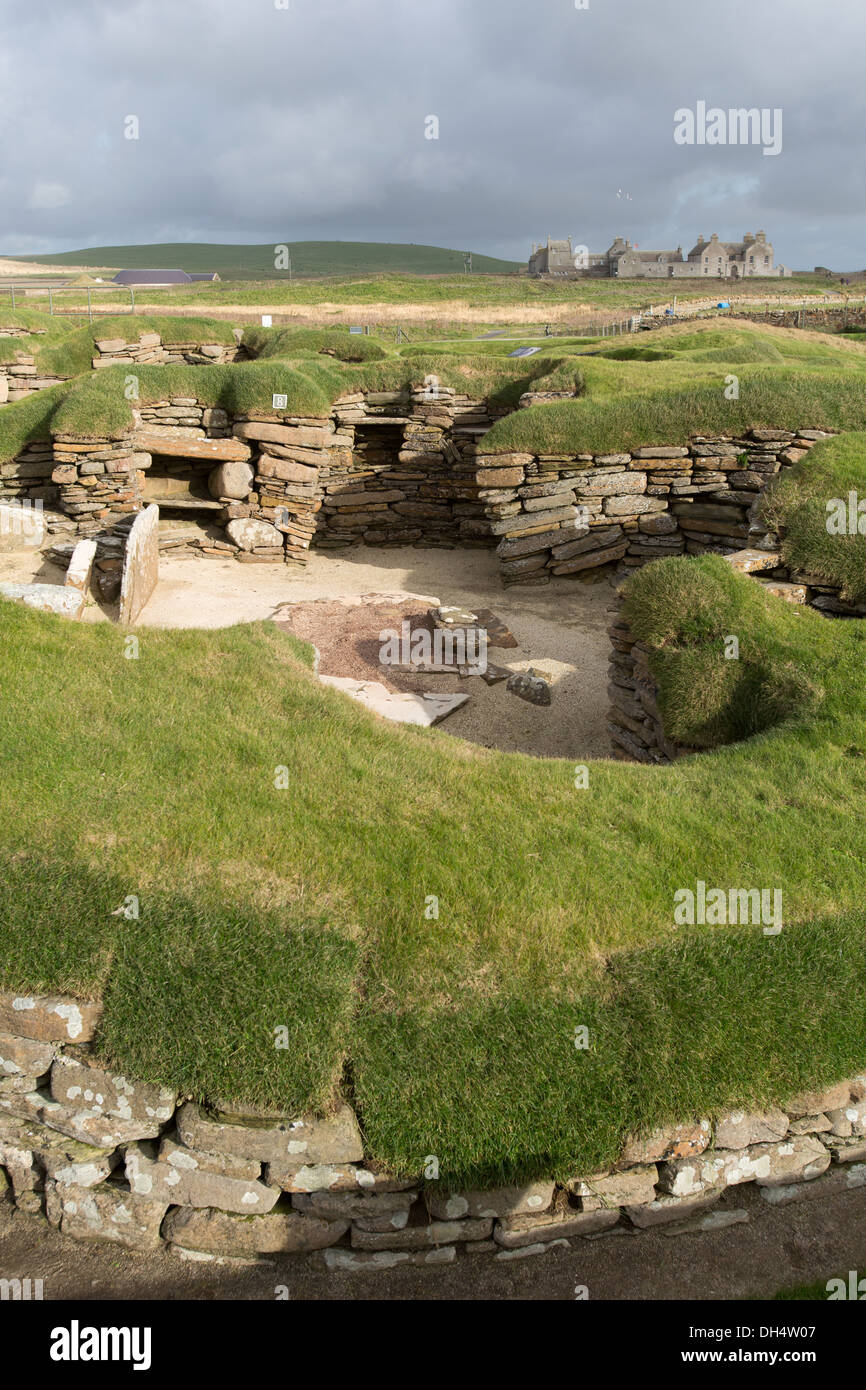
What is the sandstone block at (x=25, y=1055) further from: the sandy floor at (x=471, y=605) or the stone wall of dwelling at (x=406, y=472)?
the stone wall of dwelling at (x=406, y=472)

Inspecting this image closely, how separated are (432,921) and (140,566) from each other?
9.96 meters

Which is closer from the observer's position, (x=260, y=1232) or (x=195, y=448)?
(x=260, y=1232)

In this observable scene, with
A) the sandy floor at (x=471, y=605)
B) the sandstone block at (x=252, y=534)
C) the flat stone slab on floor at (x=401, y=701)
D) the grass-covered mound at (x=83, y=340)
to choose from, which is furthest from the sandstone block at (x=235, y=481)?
the grass-covered mound at (x=83, y=340)

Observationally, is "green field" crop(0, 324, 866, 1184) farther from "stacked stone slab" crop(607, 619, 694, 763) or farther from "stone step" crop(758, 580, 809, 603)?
"stone step" crop(758, 580, 809, 603)

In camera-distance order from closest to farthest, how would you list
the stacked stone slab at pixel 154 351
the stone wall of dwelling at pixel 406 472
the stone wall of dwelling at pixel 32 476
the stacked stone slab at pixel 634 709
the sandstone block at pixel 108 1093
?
the sandstone block at pixel 108 1093 < the stacked stone slab at pixel 634 709 < the stone wall of dwelling at pixel 32 476 < the stone wall of dwelling at pixel 406 472 < the stacked stone slab at pixel 154 351

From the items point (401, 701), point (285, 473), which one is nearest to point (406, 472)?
point (285, 473)

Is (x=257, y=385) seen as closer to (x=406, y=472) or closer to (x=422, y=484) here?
(x=406, y=472)

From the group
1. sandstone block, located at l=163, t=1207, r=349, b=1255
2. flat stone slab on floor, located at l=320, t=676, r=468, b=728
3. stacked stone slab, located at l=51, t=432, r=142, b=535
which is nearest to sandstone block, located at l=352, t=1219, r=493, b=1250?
sandstone block, located at l=163, t=1207, r=349, b=1255

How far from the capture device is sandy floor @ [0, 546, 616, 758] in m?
10.1

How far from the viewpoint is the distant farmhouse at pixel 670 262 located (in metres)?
86.1

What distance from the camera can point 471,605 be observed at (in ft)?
46.0

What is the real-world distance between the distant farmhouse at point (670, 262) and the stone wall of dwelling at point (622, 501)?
80.0 metres

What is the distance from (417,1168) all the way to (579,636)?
9.26m
